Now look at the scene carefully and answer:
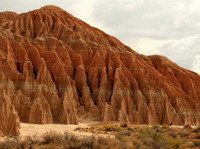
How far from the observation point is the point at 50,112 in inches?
1729

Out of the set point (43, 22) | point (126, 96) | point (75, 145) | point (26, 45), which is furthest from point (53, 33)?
point (75, 145)

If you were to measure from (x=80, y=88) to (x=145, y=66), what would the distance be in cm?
1706

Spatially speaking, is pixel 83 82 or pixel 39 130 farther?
pixel 83 82

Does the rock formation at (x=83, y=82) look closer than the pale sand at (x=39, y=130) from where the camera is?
No

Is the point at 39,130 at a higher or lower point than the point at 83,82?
lower

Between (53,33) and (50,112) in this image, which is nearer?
(50,112)

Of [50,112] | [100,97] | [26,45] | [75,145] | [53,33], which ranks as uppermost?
[53,33]

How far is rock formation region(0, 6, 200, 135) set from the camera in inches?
1843

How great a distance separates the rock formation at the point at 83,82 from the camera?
4681cm

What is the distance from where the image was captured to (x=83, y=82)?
188 ft

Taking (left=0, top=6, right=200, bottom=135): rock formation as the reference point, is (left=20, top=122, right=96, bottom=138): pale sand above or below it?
below

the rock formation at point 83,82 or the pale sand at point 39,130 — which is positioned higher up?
the rock formation at point 83,82

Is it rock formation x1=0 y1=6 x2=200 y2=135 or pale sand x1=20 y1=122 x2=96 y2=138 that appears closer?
pale sand x1=20 y1=122 x2=96 y2=138

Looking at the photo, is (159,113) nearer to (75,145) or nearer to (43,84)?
(43,84)
